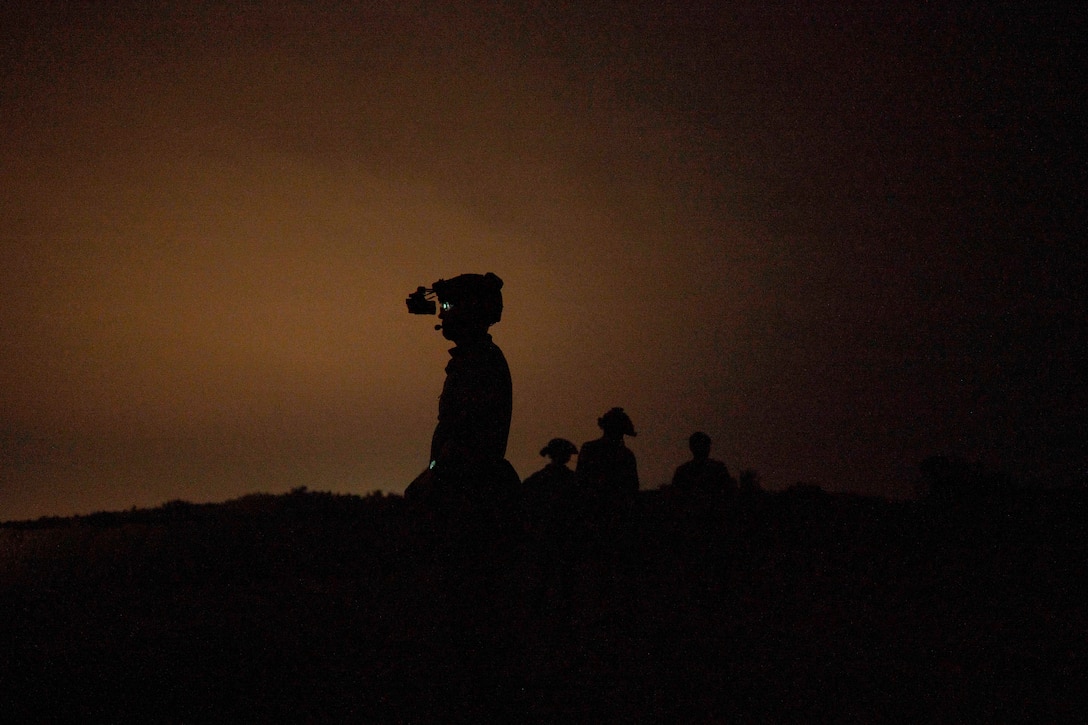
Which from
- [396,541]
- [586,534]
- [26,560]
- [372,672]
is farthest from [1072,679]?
[26,560]

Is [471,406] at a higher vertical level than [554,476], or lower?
higher

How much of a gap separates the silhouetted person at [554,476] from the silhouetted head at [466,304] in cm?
399

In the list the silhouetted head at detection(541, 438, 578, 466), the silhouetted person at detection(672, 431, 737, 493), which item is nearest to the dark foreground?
the silhouetted person at detection(672, 431, 737, 493)

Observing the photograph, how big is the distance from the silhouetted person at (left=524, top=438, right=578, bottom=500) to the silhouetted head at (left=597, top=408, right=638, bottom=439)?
0.66 meters

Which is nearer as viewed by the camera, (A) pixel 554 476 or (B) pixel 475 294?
(B) pixel 475 294

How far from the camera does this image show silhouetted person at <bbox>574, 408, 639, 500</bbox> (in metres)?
10.6

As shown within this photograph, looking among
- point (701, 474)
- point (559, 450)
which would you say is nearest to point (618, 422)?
point (559, 450)

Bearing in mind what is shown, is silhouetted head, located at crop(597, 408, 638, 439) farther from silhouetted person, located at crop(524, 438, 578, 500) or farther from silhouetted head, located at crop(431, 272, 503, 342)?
silhouetted head, located at crop(431, 272, 503, 342)

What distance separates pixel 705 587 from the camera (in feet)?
35.1

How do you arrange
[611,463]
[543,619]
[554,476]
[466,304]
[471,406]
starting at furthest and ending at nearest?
[611,463]
[554,476]
[543,619]
[466,304]
[471,406]

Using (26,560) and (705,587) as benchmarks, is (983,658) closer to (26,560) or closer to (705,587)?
(705,587)

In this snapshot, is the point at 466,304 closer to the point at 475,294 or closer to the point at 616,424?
the point at 475,294

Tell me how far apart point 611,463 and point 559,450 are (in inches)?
35.0

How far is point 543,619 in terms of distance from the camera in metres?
9.37
